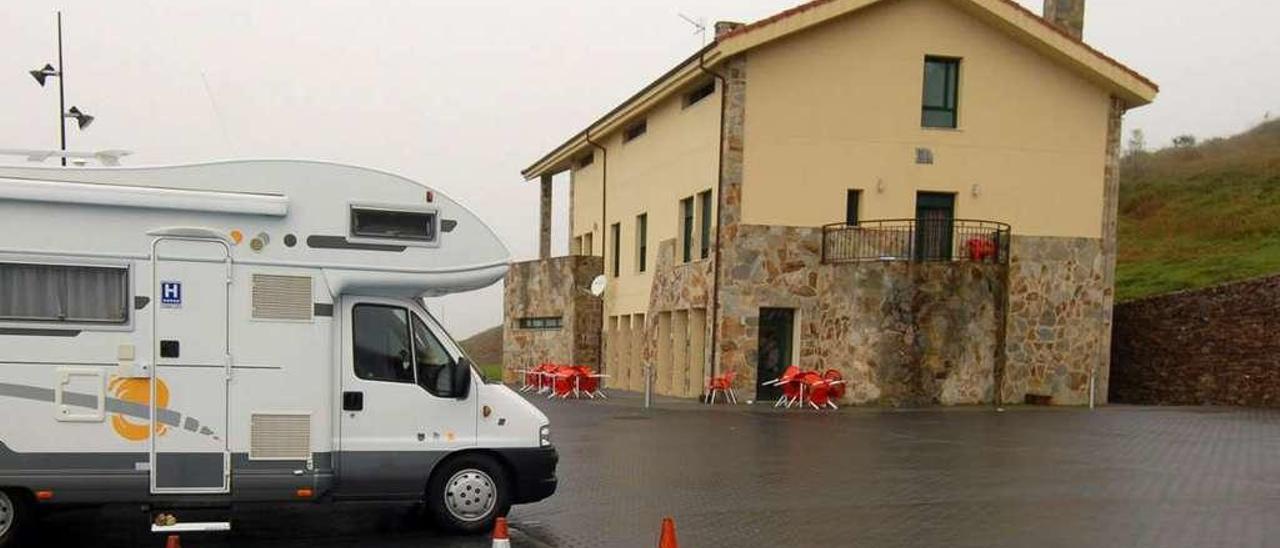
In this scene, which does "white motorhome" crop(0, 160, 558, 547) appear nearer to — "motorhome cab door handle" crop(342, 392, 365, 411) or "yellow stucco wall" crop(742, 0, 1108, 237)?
"motorhome cab door handle" crop(342, 392, 365, 411)

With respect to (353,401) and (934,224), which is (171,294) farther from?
(934,224)

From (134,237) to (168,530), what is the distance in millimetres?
2145

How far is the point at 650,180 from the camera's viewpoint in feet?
102

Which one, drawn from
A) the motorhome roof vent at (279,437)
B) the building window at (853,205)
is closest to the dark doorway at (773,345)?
the building window at (853,205)

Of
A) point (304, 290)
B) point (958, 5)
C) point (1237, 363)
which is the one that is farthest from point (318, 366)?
point (1237, 363)

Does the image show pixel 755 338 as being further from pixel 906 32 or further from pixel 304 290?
pixel 304 290

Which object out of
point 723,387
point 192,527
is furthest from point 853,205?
point 192,527

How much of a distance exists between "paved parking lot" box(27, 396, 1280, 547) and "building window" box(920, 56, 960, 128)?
9.39m

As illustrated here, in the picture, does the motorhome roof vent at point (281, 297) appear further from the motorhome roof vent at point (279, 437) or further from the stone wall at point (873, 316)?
the stone wall at point (873, 316)

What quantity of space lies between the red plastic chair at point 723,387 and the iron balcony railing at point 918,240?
3467 mm

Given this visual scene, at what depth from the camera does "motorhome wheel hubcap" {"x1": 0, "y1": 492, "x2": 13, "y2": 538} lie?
25.7 ft

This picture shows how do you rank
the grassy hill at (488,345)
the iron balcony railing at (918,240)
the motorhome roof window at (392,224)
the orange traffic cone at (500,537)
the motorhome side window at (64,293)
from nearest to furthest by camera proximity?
the orange traffic cone at (500,537)
the motorhome side window at (64,293)
the motorhome roof window at (392,224)
the iron balcony railing at (918,240)
the grassy hill at (488,345)

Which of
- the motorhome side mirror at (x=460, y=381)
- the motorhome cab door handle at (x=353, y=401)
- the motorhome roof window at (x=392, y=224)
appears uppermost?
the motorhome roof window at (x=392, y=224)

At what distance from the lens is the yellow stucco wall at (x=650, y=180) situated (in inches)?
1049
